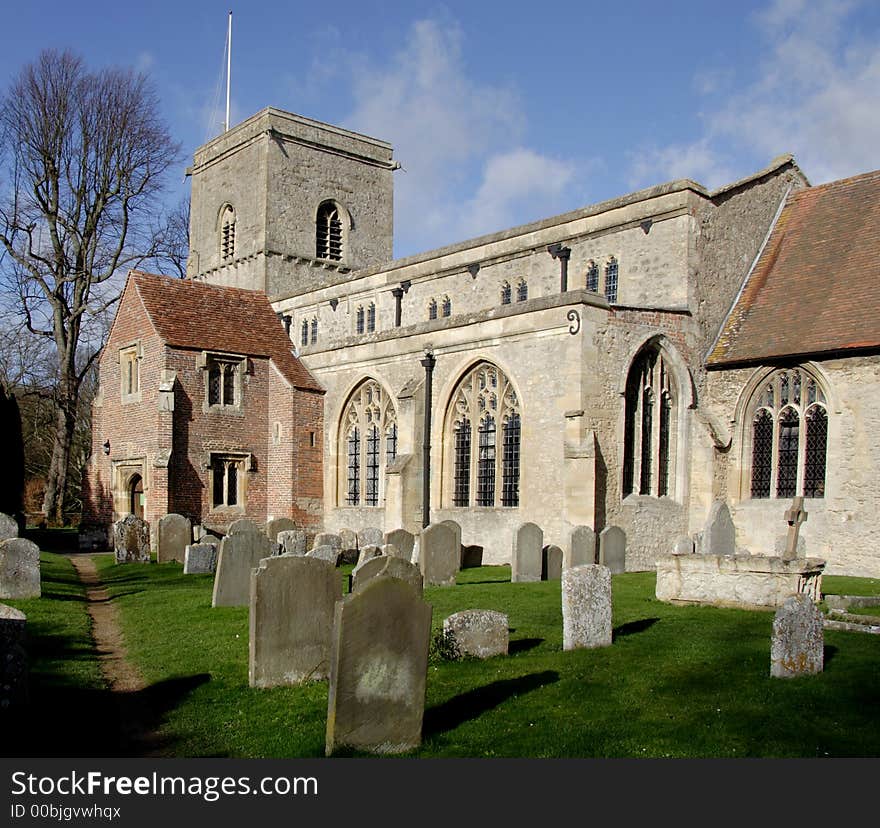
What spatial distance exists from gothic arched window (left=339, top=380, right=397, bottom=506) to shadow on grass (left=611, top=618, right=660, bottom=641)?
14111 millimetres

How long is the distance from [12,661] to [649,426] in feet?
53.1

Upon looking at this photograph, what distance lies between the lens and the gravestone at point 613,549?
59.3ft

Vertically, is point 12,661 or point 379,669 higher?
point 379,669

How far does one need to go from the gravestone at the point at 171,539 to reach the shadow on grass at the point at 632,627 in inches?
509

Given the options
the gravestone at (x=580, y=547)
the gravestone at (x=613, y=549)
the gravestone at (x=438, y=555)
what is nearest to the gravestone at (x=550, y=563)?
the gravestone at (x=580, y=547)

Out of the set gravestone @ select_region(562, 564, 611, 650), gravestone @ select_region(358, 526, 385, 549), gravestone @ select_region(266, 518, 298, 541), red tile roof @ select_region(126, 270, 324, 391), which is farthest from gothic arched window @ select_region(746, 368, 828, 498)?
red tile roof @ select_region(126, 270, 324, 391)

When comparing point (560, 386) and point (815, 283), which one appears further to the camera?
point (815, 283)

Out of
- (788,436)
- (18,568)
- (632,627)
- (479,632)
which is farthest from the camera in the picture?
(788,436)

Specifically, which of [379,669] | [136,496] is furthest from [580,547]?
[136,496]

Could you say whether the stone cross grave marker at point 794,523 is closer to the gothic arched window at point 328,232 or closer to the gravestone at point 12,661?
the gravestone at point 12,661

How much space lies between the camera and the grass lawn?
7.02m

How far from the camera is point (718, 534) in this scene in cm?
1727

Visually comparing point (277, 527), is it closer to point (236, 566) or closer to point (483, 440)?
point (483, 440)

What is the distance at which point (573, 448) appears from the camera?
1969 centimetres
